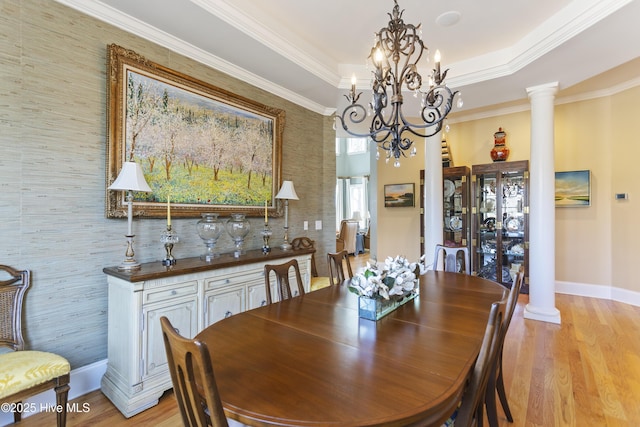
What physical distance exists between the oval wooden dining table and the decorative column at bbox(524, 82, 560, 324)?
2.49 meters

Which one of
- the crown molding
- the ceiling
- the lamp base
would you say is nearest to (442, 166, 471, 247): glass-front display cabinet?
the ceiling

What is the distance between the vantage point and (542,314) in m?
3.67

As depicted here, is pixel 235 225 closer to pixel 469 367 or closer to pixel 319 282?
pixel 319 282

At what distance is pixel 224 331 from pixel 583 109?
5.91 metres

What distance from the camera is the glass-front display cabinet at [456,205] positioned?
516 centimetres

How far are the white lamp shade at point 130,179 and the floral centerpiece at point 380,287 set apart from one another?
1639 mm

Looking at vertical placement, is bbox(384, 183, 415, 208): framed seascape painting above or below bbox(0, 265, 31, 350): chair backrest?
above

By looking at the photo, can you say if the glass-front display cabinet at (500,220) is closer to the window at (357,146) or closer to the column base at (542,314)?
the column base at (542,314)

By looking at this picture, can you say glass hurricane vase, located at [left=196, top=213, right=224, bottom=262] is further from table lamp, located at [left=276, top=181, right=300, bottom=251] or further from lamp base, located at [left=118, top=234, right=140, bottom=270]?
table lamp, located at [left=276, top=181, right=300, bottom=251]

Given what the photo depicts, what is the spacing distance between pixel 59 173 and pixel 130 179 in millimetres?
444

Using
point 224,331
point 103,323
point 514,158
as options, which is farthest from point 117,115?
point 514,158

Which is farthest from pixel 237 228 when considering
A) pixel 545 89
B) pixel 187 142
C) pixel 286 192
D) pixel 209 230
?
pixel 545 89

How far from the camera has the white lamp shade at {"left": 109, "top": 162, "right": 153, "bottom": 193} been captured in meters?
2.13

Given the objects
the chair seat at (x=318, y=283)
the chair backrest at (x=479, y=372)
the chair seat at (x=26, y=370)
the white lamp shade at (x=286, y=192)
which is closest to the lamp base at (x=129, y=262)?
the chair seat at (x=26, y=370)
